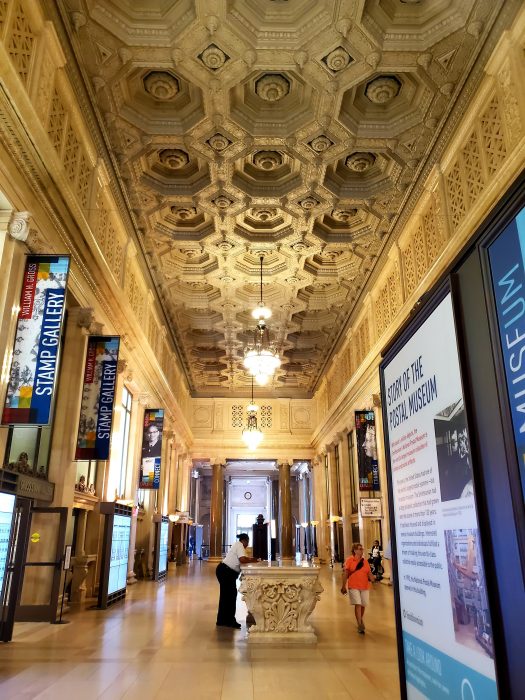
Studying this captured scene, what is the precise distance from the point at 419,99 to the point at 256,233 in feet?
15.6

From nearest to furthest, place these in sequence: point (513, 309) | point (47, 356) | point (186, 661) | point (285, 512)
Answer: point (513, 309) < point (186, 661) < point (47, 356) < point (285, 512)

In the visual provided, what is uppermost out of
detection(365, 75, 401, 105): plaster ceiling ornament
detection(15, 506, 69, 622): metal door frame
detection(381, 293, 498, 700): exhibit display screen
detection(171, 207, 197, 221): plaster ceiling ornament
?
detection(365, 75, 401, 105): plaster ceiling ornament

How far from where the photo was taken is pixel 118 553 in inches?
368

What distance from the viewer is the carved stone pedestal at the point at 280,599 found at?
19.2ft

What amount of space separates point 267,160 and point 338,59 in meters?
2.49

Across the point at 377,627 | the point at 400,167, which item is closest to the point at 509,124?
the point at 400,167

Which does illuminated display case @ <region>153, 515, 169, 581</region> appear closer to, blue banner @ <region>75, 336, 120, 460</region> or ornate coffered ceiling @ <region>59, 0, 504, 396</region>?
blue banner @ <region>75, 336, 120, 460</region>

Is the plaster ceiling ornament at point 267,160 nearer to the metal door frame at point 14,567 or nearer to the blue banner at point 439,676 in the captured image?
the metal door frame at point 14,567

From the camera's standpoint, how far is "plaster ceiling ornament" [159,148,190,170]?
9.22 m

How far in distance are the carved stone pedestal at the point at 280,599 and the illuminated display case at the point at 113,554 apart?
3.43 m

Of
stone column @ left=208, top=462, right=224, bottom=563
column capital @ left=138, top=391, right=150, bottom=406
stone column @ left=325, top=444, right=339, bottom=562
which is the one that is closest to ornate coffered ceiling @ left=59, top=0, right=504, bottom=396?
column capital @ left=138, top=391, right=150, bottom=406

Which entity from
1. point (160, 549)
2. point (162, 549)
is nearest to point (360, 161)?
point (160, 549)

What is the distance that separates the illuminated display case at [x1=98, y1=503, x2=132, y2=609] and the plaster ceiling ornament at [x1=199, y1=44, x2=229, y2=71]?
712cm

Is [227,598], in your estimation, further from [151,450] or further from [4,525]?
[151,450]
